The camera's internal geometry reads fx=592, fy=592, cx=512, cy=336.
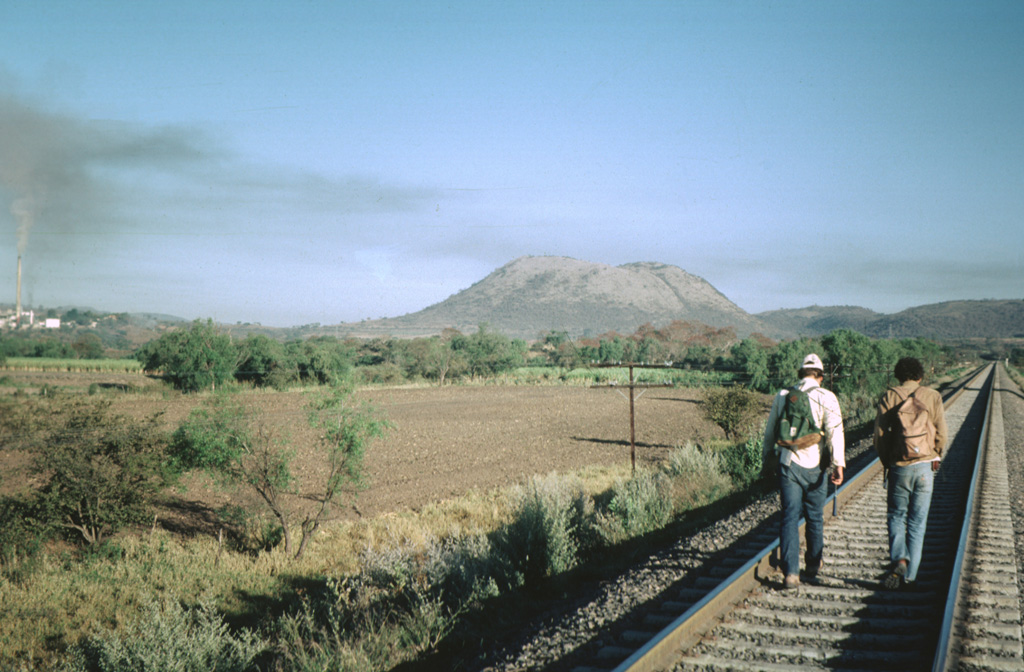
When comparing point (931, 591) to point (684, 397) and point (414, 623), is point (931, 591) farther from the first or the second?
point (684, 397)

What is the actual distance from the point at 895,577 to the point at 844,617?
1042 mm

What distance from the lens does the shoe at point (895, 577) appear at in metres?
5.84

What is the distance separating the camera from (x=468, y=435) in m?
33.8

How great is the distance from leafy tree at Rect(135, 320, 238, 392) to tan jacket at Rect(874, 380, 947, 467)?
5470 cm

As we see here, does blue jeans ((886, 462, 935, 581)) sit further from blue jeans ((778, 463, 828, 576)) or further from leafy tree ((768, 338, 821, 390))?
leafy tree ((768, 338, 821, 390))

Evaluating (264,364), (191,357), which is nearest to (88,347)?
(264,364)

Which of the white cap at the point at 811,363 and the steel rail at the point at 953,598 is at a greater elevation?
the white cap at the point at 811,363

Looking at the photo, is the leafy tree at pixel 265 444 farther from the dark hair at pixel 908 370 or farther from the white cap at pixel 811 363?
the dark hair at pixel 908 370

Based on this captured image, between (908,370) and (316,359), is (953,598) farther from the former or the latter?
(316,359)

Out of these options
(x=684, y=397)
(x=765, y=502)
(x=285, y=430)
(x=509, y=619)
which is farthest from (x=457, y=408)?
(x=509, y=619)

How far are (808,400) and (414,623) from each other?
186 inches

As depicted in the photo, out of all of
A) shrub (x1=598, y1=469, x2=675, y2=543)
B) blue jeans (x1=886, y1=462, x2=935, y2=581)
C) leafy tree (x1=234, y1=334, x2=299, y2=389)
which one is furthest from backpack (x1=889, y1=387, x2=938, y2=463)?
leafy tree (x1=234, y1=334, x2=299, y2=389)

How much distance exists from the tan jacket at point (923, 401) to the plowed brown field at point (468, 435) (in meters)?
10.6

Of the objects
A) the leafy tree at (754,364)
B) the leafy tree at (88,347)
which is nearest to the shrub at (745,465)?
the leafy tree at (754,364)
